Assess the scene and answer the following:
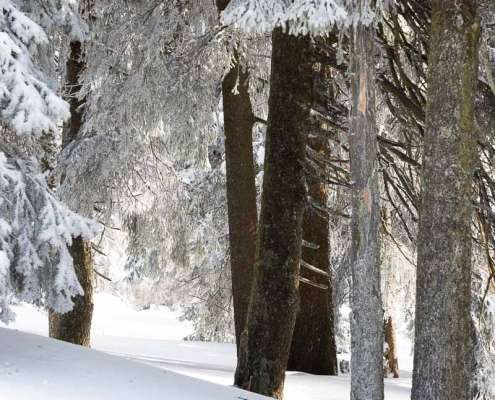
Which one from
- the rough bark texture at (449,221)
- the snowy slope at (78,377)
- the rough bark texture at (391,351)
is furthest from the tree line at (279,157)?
the rough bark texture at (391,351)

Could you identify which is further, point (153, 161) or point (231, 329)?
point (231, 329)

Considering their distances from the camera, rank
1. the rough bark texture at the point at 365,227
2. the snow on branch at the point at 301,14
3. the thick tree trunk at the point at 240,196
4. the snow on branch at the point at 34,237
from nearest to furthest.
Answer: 1. the snow on branch at the point at 34,237
2. the snow on branch at the point at 301,14
3. the rough bark texture at the point at 365,227
4. the thick tree trunk at the point at 240,196

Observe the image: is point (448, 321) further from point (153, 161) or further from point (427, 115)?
point (153, 161)

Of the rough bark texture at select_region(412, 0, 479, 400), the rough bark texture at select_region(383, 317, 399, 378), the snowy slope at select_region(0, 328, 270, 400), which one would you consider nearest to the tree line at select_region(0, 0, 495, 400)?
the rough bark texture at select_region(412, 0, 479, 400)

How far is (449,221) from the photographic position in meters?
5.83

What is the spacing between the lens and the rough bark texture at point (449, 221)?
5.82 metres

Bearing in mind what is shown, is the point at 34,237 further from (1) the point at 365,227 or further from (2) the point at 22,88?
(1) the point at 365,227

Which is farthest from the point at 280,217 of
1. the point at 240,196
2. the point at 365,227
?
the point at 240,196

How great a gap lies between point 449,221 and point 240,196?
372cm

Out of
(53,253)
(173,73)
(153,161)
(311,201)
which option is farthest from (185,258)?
(53,253)

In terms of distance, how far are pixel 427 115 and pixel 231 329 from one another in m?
11.3

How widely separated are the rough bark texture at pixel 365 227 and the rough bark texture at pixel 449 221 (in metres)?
0.48

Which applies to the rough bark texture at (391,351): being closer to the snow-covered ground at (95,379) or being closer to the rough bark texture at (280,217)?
the snow-covered ground at (95,379)

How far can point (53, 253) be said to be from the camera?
18.5ft
